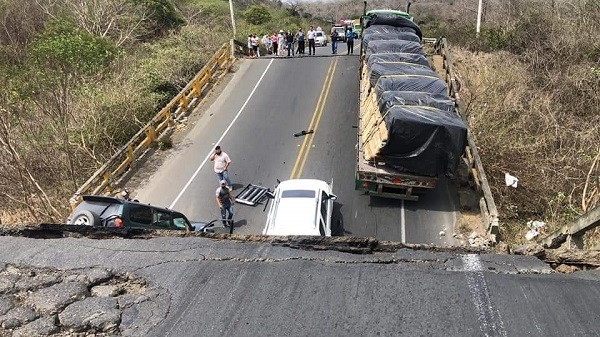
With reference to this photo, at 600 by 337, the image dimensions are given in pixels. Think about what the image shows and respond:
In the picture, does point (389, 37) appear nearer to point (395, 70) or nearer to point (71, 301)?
point (395, 70)

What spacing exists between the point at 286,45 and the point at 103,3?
38.3ft

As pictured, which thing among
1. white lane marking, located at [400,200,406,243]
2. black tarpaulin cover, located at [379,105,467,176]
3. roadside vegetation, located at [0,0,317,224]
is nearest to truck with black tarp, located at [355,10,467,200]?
black tarpaulin cover, located at [379,105,467,176]

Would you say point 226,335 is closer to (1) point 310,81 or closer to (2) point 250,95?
(2) point 250,95

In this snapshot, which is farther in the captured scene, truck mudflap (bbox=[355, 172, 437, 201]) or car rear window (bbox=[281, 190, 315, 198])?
truck mudflap (bbox=[355, 172, 437, 201])

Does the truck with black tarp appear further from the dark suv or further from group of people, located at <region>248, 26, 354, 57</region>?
group of people, located at <region>248, 26, 354, 57</region>

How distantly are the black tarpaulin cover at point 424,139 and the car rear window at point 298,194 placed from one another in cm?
211

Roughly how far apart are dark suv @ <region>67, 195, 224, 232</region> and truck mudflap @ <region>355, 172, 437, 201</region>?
4.95m

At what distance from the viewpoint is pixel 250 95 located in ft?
69.2

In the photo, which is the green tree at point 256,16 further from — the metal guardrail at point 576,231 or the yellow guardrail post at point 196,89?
the metal guardrail at point 576,231

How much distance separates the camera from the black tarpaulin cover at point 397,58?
14664mm

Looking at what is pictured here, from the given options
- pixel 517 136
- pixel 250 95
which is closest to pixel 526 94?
pixel 517 136

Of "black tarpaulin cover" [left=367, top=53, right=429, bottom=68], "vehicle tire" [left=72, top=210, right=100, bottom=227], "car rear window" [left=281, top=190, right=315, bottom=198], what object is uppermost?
"black tarpaulin cover" [left=367, top=53, right=429, bottom=68]

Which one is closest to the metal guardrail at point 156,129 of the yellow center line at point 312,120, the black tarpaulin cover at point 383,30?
the yellow center line at point 312,120

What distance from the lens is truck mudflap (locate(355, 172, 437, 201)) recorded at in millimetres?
11328
